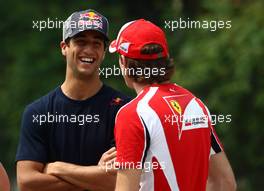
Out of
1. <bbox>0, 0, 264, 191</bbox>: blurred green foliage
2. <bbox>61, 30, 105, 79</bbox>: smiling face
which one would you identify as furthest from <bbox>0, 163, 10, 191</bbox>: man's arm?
<bbox>0, 0, 264, 191</bbox>: blurred green foliage

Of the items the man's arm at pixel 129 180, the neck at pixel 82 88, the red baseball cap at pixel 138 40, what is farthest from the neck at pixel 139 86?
the neck at pixel 82 88

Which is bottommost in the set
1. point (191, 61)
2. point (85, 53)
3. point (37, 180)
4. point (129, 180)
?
point (129, 180)

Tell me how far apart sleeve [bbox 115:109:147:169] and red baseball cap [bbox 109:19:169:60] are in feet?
1.13

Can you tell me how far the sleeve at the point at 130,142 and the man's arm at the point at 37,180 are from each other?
1.02 m

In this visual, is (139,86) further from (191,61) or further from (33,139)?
(191,61)

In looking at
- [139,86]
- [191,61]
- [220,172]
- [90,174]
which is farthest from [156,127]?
[191,61]

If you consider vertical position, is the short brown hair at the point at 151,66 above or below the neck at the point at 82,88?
below

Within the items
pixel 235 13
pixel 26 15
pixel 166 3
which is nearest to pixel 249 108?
pixel 235 13

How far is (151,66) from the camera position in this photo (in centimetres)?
495

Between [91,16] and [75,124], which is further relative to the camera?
[91,16]

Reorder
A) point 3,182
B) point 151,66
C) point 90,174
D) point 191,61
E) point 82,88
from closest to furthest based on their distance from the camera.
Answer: point 3,182 < point 151,66 < point 90,174 < point 82,88 < point 191,61

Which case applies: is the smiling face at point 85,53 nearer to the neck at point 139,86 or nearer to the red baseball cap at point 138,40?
the red baseball cap at point 138,40

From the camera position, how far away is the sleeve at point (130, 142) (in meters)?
4.73

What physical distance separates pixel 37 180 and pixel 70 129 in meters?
0.32
